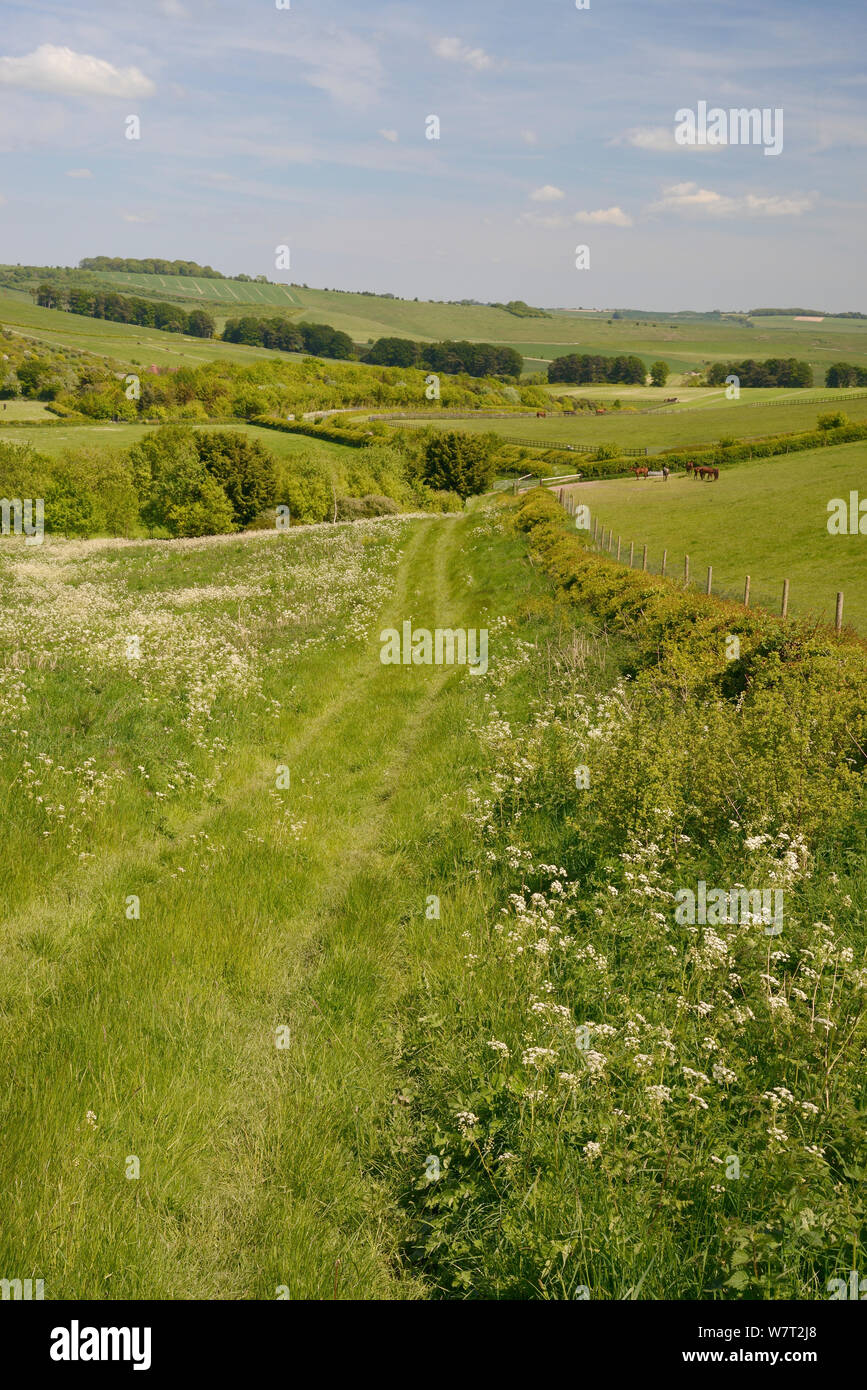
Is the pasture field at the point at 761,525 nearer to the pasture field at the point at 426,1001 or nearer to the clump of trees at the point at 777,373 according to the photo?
the pasture field at the point at 426,1001

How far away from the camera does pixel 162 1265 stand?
4.43m

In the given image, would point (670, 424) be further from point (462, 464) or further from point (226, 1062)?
point (226, 1062)

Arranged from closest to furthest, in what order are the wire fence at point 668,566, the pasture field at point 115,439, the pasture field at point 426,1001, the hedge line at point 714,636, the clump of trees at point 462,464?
the pasture field at point 426,1001 → the hedge line at point 714,636 → the wire fence at point 668,566 → the clump of trees at point 462,464 → the pasture field at point 115,439

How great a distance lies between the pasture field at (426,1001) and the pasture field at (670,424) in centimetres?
8497

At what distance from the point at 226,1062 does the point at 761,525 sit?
45.9 metres

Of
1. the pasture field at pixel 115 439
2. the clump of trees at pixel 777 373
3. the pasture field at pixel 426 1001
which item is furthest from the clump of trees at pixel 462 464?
the clump of trees at pixel 777 373

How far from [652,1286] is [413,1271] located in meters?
1.49

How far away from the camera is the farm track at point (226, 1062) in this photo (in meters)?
4.58

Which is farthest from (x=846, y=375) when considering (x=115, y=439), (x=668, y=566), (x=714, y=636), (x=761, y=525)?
(x=714, y=636)

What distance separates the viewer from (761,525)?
4500cm

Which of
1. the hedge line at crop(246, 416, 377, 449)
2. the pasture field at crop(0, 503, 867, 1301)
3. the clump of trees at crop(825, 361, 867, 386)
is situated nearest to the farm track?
the pasture field at crop(0, 503, 867, 1301)

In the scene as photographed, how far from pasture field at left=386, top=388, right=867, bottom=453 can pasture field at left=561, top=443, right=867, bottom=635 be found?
25.0 meters
